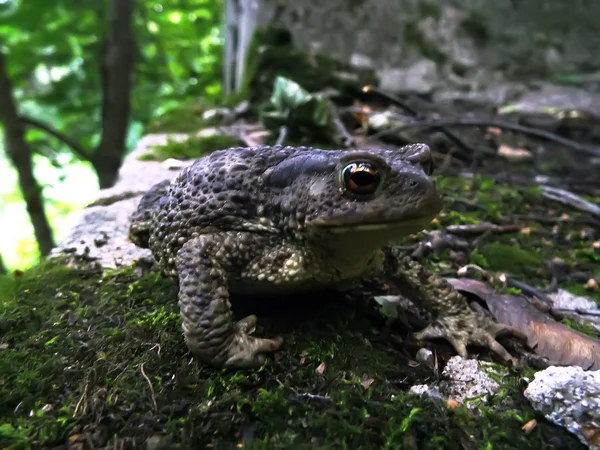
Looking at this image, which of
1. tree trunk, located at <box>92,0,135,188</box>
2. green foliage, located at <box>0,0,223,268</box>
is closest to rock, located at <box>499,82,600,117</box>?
green foliage, located at <box>0,0,223,268</box>

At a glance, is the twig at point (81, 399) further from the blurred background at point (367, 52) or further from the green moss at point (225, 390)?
the blurred background at point (367, 52)

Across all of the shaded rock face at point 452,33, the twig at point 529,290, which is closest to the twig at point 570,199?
the twig at point 529,290

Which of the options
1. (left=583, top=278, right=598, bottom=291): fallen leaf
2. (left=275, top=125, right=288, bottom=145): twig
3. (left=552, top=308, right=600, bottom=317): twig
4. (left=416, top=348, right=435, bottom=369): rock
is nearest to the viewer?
(left=416, top=348, right=435, bottom=369): rock

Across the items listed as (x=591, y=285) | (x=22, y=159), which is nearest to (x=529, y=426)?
(x=591, y=285)

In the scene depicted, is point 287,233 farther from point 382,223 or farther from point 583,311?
point 583,311

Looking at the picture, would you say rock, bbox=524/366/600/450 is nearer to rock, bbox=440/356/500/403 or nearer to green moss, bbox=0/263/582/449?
green moss, bbox=0/263/582/449

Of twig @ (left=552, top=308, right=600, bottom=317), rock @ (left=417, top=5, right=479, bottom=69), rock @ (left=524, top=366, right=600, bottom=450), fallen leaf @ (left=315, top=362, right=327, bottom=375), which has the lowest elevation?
twig @ (left=552, top=308, right=600, bottom=317)

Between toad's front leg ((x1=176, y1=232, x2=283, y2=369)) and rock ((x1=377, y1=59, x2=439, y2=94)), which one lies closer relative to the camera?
toad's front leg ((x1=176, y1=232, x2=283, y2=369))
